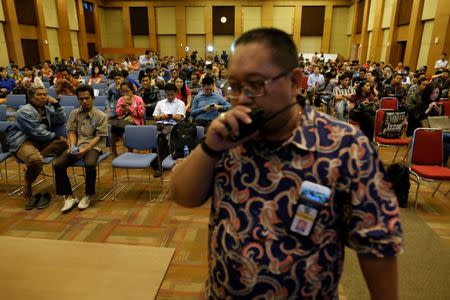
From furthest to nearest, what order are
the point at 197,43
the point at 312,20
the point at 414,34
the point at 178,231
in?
1. the point at 197,43
2. the point at 312,20
3. the point at 414,34
4. the point at 178,231

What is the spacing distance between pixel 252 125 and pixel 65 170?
138 inches

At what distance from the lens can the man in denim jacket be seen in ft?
12.4

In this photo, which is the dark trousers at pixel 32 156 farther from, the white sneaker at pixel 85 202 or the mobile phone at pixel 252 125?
the mobile phone at pixel 252 125

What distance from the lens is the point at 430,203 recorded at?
12.5 feet

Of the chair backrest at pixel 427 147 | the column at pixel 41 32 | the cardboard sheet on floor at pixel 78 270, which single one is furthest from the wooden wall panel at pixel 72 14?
the cardboard sheet on floor at pixel 78 270

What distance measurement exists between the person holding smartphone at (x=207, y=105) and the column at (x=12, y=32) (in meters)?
13.0

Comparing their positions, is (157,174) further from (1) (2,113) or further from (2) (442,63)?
(2) (442,63)

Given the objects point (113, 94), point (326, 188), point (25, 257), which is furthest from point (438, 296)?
point (113, 94)

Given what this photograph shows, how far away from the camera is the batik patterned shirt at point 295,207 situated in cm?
78

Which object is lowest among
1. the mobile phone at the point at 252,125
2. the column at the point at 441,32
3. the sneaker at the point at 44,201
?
the sneaker at the point at 44,201

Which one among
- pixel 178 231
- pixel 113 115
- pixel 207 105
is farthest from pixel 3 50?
pixel 178 231

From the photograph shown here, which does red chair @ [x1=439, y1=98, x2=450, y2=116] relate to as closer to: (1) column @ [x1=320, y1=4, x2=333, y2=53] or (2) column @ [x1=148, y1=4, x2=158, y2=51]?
(1) column @ [x1=320, y1=4, x2=333, y2=53]

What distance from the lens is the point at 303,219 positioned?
0.80m

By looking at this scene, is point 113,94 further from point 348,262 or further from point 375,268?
point 375,268
